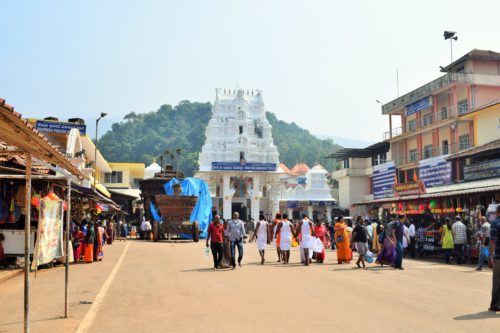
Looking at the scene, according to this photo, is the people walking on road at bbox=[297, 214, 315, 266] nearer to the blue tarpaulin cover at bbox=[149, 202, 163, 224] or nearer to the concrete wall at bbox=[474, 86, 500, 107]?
the blue tarpaulin cover at bbox=[149, 202, 163, 224]

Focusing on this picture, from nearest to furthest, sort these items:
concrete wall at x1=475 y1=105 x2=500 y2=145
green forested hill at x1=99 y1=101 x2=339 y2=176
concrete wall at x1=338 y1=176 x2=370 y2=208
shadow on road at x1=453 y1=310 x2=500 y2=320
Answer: shadow on road at x1=453 y1=310 x2=500 y2=320, concrete wall at x1=475 y1=105 x2=500 y2=145, concrete wall at x1=338 y1=176 x2=370 y2=208, green forested hill at x1=99 y1=101 x2=339 y2=176

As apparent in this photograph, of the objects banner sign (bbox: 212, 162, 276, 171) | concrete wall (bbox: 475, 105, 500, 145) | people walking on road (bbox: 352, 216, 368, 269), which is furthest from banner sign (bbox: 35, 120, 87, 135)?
banner sign (bbox: 212, 162, 276, 171)

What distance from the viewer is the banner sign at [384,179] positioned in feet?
147

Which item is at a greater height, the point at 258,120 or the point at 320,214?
the point at 258,120

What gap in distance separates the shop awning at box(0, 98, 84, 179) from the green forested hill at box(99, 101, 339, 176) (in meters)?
110

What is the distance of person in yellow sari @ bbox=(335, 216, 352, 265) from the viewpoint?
1669 centimetres

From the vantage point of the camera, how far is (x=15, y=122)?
16.5 feet

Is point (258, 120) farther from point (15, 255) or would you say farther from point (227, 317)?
point (227, 317)

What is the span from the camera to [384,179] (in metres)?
46.6

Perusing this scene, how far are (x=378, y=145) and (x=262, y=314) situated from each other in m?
45.3

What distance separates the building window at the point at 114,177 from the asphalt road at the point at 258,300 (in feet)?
164

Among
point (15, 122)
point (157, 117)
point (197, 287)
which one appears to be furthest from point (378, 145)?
point (157, 117)

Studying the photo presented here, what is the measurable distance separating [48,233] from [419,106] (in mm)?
39366

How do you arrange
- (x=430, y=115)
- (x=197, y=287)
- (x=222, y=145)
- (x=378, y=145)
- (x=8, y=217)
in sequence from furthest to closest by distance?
(x=222, y=145), (x=378, y=145), (x=430, y=115), (x=8, y=217), (x=197, y=287)
